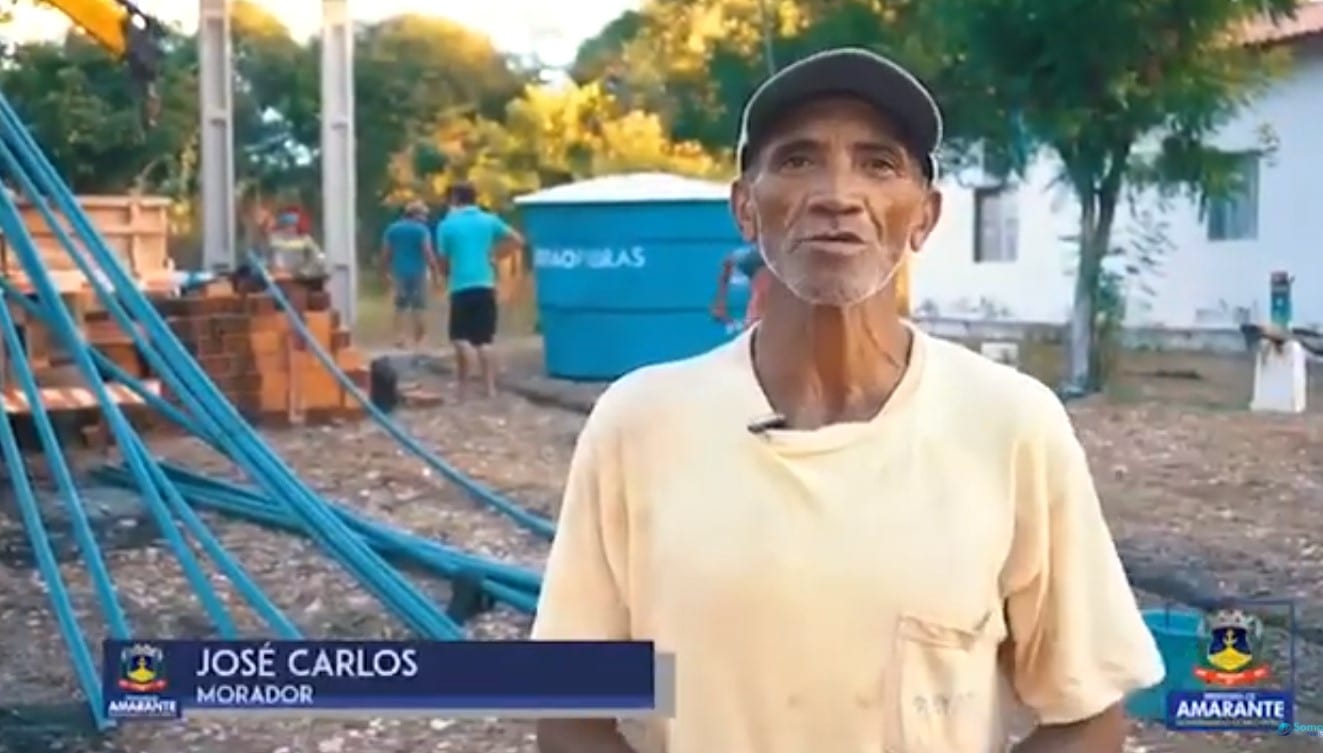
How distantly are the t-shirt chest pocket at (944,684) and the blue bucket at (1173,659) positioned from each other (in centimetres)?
172

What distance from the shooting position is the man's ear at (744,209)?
1.27m

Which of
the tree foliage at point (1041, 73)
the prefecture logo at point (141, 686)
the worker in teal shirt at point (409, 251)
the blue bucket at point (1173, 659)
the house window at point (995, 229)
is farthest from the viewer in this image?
the house window at point (995, 229)

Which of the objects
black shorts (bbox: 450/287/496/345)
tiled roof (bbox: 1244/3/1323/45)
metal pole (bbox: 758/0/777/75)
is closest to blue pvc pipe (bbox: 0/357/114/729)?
black shorts (bbox: 450/287/496/345)

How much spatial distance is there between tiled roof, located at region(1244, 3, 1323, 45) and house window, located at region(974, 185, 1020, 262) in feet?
3.18

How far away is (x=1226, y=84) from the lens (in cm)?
537

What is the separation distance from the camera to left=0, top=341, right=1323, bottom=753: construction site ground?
335cm

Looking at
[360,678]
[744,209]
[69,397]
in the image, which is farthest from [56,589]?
[744,209]

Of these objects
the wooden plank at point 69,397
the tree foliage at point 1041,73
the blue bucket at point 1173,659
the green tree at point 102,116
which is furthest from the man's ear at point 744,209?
the wooden plank at point 69,397

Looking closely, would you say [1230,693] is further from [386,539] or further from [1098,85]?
[1098,85]

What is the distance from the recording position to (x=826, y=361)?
4.04 ft

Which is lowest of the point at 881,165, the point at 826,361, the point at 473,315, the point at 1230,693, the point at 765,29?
the point at 1230,693

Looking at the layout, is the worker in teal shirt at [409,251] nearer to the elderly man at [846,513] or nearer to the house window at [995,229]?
the elderly man at [846,513]

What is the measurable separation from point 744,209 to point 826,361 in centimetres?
12

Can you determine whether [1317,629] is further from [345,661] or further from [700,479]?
[700,479]
